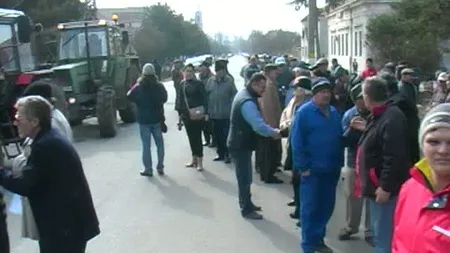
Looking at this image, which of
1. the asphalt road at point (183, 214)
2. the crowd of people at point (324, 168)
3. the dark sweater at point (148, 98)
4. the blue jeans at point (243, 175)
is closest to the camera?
the crowd of people at point (324, 168)

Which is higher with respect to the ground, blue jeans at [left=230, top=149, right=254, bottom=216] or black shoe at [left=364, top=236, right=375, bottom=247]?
blue jeans at [left=230, top=149, right=254, bottom=216]

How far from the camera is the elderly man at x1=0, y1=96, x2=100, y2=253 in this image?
13.7ft

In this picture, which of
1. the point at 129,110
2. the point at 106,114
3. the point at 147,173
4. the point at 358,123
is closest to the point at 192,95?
the point at 147,173

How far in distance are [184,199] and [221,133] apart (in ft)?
9.30

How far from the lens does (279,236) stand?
713cm

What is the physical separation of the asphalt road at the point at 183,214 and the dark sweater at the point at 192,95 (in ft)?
3.36

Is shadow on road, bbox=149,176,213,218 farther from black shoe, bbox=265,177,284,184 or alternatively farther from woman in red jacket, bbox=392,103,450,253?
woman in red jacket, bbox=392,103,450,253

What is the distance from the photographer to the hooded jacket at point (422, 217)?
2.55m

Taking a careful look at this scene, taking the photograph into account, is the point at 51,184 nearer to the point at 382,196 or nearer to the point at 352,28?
the point at 382,196

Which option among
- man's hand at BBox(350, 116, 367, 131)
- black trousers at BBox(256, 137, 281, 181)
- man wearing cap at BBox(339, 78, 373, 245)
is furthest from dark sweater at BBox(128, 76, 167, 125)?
man's hand at BBox(350, 116, 367, 131)

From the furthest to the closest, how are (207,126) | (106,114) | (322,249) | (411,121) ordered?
1. (106,114)
2. (207,126)
3. (322,249)
4. (411,121)

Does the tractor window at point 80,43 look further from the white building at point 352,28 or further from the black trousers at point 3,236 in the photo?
the white building at point 352,28

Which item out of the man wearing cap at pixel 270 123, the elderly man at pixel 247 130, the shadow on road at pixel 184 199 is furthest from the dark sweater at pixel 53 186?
the man wearing cap at pixel 270 123

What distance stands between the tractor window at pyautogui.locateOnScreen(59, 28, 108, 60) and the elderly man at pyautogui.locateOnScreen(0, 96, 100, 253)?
13428 mm
